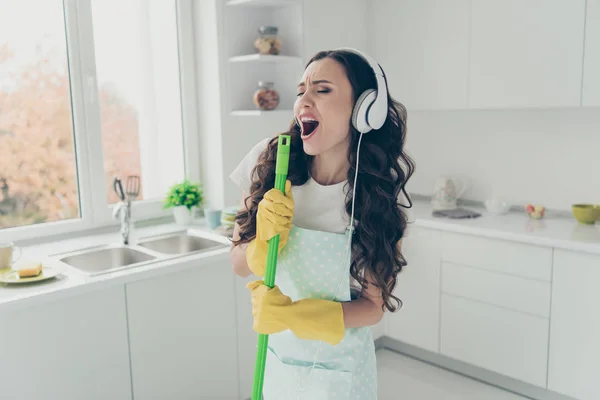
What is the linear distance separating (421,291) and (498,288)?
43cm

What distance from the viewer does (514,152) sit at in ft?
10.0

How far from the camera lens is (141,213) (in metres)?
2.93

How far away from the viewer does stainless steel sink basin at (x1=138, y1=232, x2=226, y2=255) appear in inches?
105

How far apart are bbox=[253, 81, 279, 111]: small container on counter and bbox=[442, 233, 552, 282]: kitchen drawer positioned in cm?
106

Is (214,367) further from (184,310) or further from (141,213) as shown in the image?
(141,213)

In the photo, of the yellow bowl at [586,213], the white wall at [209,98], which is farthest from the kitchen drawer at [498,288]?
the white wall at [209,98]

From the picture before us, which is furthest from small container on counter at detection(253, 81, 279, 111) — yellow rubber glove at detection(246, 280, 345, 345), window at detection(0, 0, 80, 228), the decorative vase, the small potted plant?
yellow rubber glove at detection(246, 280, 345, 345)

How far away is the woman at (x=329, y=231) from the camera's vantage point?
1310mm

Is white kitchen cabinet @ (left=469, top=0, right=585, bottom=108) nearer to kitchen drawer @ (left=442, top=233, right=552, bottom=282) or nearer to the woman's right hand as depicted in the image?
kitchen drawer @ (left=442, top=233, right=552, bottom=282)

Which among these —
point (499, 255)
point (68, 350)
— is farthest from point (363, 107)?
point (499, 255)

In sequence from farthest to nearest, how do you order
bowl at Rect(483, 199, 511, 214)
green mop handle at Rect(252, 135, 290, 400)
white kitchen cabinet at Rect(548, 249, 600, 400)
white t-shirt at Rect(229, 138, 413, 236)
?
bowl at Rect(483, 199, 511, 214) → white kitchen cabinet at Rect(548, 249, 600, 400) → white t-shirt at Rect(229, 138, 413, 236) → green mop handle at Rect(252, 135, 290, 400)

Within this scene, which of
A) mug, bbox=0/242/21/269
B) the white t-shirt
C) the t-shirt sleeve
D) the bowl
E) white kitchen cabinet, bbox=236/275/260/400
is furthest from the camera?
the bowl

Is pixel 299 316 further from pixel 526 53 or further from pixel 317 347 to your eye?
pixel 526 53

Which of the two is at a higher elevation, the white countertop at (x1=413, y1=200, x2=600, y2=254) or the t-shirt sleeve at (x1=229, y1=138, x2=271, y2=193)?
the t-shirt sleeve at (x1=229, y1=138, x2=271, y2=193)
